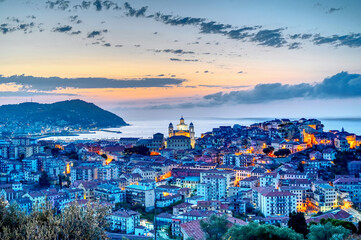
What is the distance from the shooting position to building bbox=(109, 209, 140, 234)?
54.6 ft

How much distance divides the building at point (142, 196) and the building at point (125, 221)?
9.28 ft

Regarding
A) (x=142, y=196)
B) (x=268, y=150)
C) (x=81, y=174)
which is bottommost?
(x=142, y=196)

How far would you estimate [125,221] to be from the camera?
655 inches

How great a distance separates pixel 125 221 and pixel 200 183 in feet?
21.6

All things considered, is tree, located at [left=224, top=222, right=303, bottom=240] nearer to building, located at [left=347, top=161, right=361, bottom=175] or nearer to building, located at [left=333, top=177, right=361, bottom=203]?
building, located at [left=333, top=177, right=361, bottom=203]

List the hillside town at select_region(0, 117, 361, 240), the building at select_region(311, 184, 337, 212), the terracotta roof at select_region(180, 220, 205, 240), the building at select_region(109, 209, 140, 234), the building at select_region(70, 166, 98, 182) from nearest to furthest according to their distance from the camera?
the terracotta roof at select_region(180, 220, 205, 240), the building at select_region(109, 209, 140, 234), the hillside town at select_region(0, 117, 361, 240), the building at select_region(311, 184, 337, 212), the building at select_region(70, 166, 98, 182)

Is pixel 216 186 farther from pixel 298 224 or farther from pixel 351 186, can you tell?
pixel 298 224

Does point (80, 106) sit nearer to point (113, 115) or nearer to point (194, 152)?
point (113, 115)

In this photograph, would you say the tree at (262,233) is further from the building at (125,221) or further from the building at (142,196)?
the building at (142,196)

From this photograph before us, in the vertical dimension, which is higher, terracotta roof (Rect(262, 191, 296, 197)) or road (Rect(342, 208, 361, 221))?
terracotta roof (Rect(262, 191, 296, 197))

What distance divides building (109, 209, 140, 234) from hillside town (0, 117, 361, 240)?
0.15ft

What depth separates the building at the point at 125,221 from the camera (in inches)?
655

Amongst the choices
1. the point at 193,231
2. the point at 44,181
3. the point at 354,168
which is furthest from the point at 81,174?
the point at 354,168

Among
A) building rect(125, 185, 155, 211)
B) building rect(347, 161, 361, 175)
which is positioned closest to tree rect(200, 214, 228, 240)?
building rect(125, 185, 155, 211)
